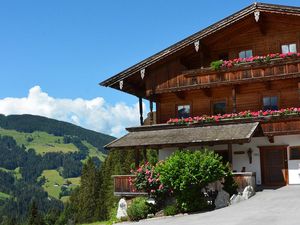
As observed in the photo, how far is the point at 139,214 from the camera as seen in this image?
81.5 ft

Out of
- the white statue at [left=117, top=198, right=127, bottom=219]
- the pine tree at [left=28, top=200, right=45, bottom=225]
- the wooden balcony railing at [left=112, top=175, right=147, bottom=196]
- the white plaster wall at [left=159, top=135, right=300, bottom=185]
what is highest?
the white plaster wall at [left=159, top=135, right=300, bottom=185]

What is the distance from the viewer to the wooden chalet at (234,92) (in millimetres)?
28406

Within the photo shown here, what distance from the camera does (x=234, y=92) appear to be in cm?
3009

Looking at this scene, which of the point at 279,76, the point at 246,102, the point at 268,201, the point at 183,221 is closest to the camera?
the point at 183,221

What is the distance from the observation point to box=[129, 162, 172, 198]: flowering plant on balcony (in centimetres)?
2467

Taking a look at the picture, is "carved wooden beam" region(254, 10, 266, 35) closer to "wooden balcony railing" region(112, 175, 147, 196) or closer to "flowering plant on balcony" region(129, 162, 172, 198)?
"flowering plant on balcony" region(129, 162, 172, 198)

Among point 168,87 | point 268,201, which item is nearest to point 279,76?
point 168,87

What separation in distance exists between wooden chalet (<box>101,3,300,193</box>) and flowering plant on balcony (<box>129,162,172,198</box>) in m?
3.12

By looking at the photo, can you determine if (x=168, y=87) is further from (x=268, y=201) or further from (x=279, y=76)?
(x=268, y=201)

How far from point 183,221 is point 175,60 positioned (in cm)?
1561

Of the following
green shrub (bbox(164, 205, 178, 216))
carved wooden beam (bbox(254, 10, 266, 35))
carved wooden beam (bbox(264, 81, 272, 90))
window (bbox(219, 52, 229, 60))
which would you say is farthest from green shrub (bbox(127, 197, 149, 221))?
carved wooden beam (bbox(254, 10, 266, 35))

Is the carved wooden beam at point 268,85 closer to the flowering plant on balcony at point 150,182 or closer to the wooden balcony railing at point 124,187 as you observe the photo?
the flowering plant on balcony at point 150,182

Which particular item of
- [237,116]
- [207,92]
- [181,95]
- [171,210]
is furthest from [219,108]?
[171,210]

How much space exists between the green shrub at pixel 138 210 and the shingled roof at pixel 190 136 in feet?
14.5
